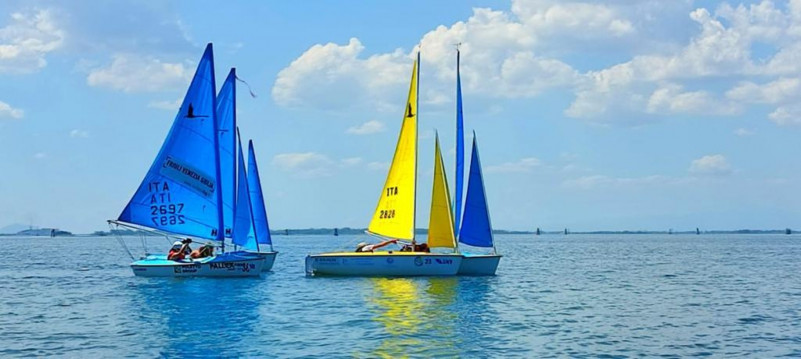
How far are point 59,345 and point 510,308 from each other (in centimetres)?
1715

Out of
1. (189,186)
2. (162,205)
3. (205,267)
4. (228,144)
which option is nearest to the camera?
(205,267)

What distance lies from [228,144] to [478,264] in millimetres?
14882

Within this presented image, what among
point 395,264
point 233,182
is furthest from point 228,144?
point 395,264

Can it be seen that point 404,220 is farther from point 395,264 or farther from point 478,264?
point 478,264

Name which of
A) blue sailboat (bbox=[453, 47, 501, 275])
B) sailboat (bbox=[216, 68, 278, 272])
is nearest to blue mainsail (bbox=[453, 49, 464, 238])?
blue sailboat (bbox=[453, 47, 501, 275])

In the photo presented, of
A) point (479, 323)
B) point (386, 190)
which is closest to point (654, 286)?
point (386, 190)

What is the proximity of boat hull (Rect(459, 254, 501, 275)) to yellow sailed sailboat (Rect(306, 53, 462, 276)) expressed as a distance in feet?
3.91

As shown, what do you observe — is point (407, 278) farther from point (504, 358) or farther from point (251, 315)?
point (504, 358)

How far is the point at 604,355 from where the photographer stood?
2327 cm

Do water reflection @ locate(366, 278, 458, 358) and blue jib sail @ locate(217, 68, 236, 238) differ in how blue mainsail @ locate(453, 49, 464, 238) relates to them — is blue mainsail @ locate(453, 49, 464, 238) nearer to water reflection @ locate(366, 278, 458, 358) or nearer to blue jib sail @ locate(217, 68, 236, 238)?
water reflection @ locate(366, 278, 458, 358)

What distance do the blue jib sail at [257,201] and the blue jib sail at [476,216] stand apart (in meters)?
11.7

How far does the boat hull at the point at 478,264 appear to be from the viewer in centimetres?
4519

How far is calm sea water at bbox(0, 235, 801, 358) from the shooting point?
24.2 m

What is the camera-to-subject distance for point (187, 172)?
42.6 meters
